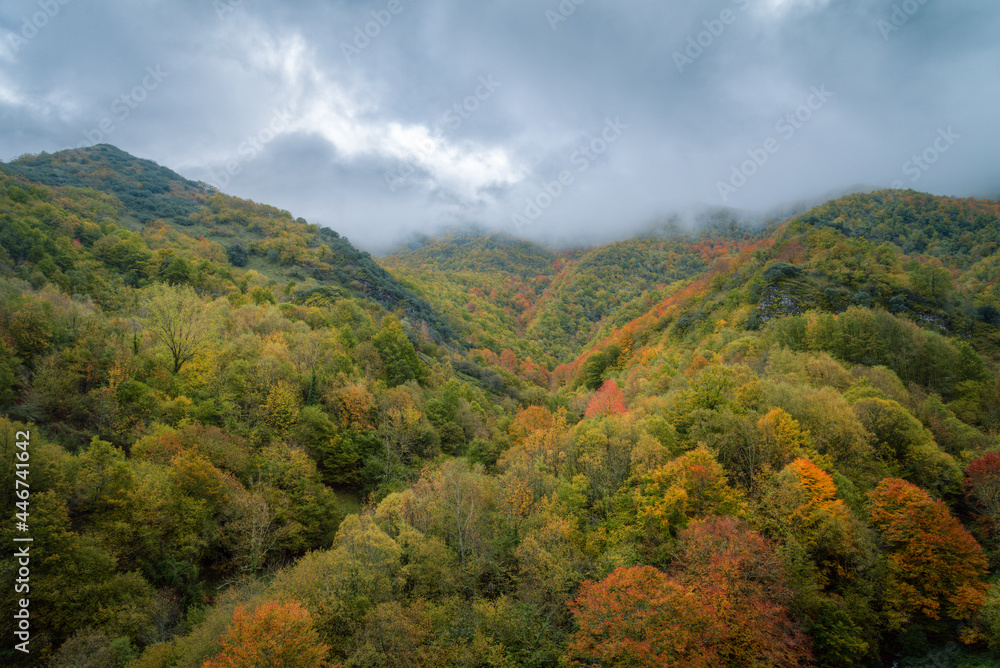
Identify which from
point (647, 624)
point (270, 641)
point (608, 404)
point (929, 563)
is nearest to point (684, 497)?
point (647, 624)

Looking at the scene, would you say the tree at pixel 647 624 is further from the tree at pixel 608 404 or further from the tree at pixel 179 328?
the tree at pixel 179 328

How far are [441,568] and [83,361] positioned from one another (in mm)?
34461

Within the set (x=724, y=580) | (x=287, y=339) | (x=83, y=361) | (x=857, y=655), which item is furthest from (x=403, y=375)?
(x=857, y=655)

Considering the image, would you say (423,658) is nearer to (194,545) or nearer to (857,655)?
(194,545)

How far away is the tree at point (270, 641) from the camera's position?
1878 centimetres

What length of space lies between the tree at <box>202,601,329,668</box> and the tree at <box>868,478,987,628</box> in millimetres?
35378

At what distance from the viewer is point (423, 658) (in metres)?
24.4

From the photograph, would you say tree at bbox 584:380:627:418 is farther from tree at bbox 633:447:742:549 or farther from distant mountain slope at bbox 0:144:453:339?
distant mountain slope at bbox 0:144:453:339

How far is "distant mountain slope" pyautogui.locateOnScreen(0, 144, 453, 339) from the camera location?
207 ft

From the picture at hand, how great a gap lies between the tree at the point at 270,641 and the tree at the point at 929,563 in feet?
116

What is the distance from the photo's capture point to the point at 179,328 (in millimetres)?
41094

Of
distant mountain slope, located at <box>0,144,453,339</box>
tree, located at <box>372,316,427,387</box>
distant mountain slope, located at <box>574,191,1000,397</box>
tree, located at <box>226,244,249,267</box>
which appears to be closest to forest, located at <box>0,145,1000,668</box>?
distant mountain slope, located at <box>574,191,1000,397</box>

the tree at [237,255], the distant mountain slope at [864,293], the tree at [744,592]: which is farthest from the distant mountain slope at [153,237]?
the tree at [744,592]

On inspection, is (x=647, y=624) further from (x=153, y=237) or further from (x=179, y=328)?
(x=153, y=237)
